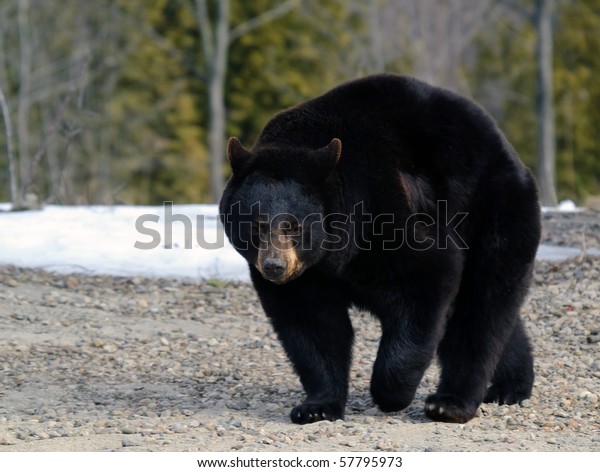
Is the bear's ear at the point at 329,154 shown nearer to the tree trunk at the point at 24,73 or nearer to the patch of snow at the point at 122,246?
the patch of snow at the point at 122,246

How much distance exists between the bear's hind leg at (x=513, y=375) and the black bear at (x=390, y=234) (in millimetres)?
88

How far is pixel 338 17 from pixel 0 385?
33580mm

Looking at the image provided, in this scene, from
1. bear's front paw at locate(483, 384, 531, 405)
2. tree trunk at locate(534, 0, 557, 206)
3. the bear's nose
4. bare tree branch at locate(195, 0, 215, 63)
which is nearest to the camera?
the bear's nose

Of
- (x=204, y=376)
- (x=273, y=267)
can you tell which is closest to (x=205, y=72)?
(x=204, y=376)

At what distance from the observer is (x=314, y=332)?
543 centimetres

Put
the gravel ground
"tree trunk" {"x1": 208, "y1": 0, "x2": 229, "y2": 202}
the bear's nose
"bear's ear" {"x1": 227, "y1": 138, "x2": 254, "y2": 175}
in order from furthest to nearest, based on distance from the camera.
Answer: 1. "tree trunk" {"x1": 208, "y1": 0, "x2": 229, "y2": 202}
2. "bear's ear" {"x1": 227, "y1": 138, "x2": 254, "y2": 175}
3. the bear's nose
4. the gravel ground

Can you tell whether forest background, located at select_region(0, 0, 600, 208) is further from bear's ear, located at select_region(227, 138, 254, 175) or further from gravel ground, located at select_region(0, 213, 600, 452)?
bear's ear, located at select_region(227, 138, 254, 175)

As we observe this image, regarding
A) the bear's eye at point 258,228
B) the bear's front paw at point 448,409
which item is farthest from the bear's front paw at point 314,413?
the bear's eye at point 258,228

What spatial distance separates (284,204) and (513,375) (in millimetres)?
1713

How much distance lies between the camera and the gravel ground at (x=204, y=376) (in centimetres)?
495

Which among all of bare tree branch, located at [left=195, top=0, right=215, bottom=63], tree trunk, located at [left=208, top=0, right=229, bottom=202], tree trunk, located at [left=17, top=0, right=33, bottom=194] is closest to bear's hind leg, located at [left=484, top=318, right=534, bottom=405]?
tree trunk, located at [left=208, top=0, right=229, bottom=202]

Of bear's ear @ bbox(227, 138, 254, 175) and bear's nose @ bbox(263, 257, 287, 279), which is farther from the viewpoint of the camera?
bear's ear @ bbox(227, 138, 254, 175)

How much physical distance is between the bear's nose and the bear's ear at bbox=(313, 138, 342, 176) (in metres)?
0.50

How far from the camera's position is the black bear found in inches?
206
